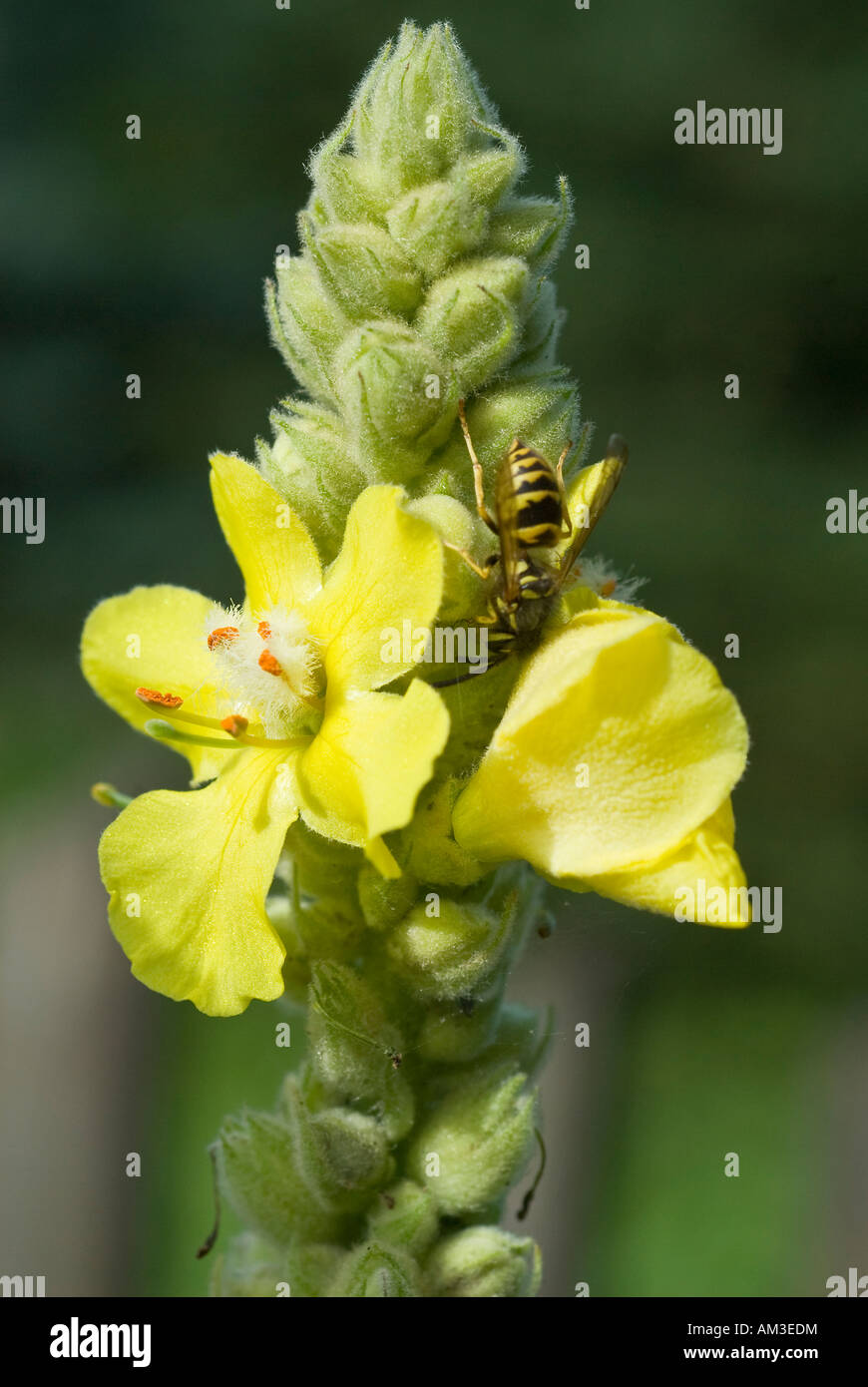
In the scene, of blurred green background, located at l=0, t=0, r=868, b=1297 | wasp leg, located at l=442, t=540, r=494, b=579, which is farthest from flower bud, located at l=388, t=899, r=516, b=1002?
blurred green background, located at l=0, t=0, r=868, b=1297

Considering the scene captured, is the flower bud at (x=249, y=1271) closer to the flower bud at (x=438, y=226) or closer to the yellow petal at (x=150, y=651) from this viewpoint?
the yellow petal at (x=150, y=651)

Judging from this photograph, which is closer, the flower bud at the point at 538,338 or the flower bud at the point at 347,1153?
the flower bud at the point at 347,1153

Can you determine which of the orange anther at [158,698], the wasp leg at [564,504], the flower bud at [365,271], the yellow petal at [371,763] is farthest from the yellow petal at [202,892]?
the flower bud at [365,271]

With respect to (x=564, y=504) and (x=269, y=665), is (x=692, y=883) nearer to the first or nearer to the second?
(x=564, y=504)

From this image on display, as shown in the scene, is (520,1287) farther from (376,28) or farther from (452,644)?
(376,28)

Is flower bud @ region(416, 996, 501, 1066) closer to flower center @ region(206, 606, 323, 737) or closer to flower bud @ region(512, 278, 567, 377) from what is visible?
flower center @ region(206, 606, 323, 737)
